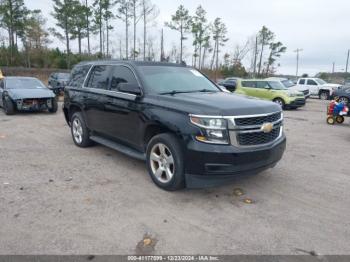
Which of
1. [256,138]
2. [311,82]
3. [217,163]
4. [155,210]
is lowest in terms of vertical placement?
[155,210]

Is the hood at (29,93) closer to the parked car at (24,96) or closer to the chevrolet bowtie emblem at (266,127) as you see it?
the parked car at (24,96)

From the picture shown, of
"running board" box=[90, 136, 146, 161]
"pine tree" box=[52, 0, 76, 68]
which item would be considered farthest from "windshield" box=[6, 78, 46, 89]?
"pine tree" box=[52, 0, 76, 68]

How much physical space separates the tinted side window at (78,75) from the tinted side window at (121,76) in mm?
1184

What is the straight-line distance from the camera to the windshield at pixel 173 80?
15.7 feet

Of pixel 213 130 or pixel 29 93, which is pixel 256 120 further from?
pixel 29 93

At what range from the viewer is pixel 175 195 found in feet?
13.8

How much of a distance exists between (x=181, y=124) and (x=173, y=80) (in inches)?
55.4

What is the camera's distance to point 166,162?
424cm

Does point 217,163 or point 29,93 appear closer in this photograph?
point 217,163

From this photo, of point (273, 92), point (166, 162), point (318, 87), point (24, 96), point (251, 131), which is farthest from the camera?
point (318, 87)

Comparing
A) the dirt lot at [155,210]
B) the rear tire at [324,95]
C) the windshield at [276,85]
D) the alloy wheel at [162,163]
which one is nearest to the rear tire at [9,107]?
the dirt lot at [155,210]

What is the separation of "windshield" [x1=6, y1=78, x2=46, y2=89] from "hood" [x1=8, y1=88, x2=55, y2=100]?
43 centimetres

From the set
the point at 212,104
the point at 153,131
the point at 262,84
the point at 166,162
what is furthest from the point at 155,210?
the point at 262,84

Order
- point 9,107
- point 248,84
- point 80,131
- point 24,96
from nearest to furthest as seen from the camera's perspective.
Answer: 1. point 80,131
2. point 24,96
3. point 9,107
4. point 248,84
